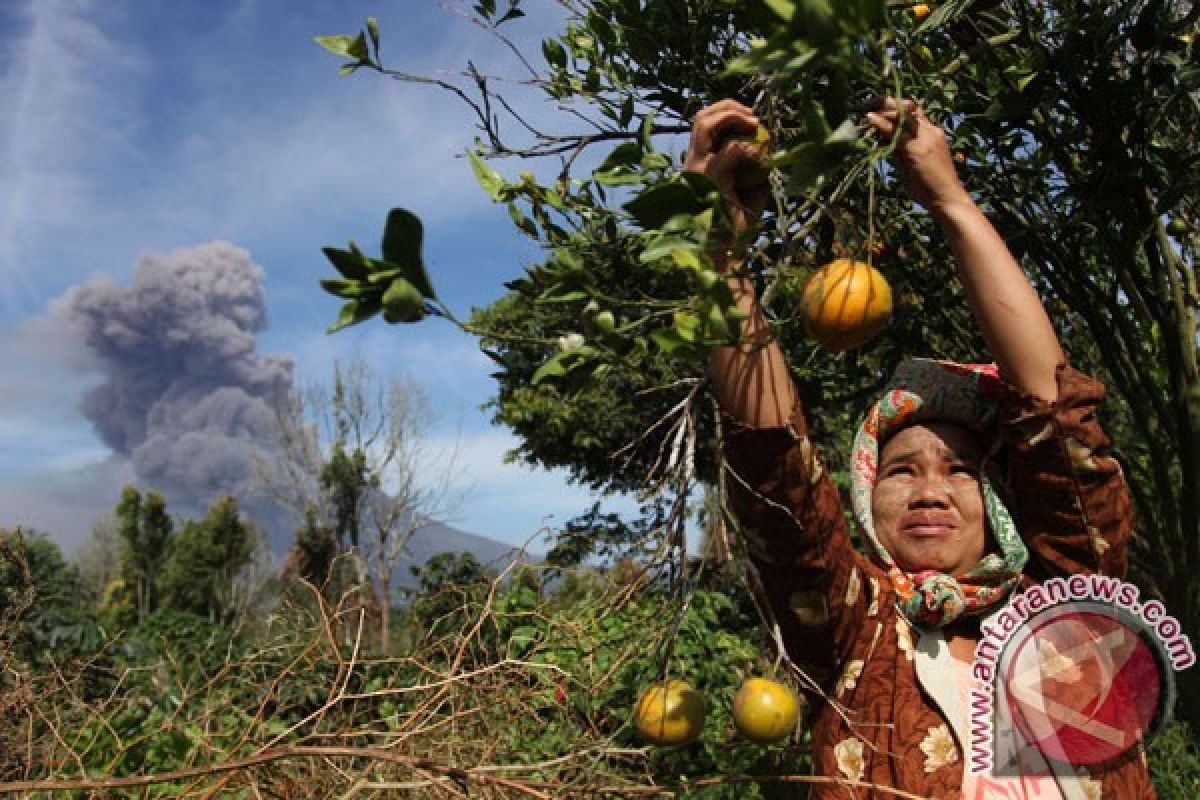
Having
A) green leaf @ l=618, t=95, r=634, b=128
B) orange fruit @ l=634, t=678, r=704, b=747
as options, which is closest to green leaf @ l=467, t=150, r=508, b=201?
green leaf @ l=618, t=95, r=634, b=128

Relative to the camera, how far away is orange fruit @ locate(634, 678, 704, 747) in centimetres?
112

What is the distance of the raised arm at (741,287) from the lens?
1.19 m

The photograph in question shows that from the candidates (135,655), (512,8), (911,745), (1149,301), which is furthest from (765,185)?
(135,655)

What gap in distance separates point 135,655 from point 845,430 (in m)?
4.61

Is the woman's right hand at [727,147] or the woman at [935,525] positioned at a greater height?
the woman's right hand at [727,147]

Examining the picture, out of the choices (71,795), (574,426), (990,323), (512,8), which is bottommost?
(71,795)

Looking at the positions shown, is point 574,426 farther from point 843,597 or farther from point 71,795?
point 843,597

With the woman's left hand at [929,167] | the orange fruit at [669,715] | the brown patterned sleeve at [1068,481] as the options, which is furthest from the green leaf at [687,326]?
the brown patterned sleeve at [1068,481]

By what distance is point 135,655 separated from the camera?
6.00m

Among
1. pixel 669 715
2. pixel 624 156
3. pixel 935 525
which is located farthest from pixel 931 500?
pixel 624 156

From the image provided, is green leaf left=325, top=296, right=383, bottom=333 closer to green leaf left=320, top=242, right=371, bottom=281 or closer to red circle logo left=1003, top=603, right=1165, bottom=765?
green leaf left=320, top=242, right=371, bottom=281

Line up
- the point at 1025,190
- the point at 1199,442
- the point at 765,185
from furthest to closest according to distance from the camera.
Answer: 1. the point at 1199,442
2. the point at 1025,190
3. the point at 765,185

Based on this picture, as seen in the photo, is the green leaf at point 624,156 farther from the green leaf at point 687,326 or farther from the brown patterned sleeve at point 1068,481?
the brown patterned sleeve at point 1068,481

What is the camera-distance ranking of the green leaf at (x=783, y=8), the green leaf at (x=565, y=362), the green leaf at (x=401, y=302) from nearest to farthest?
1. the green leaf at (x=783, y=8)
2. the green leaf at (x=401, y=302)
3. the green leaf at (x=565, y=362)
